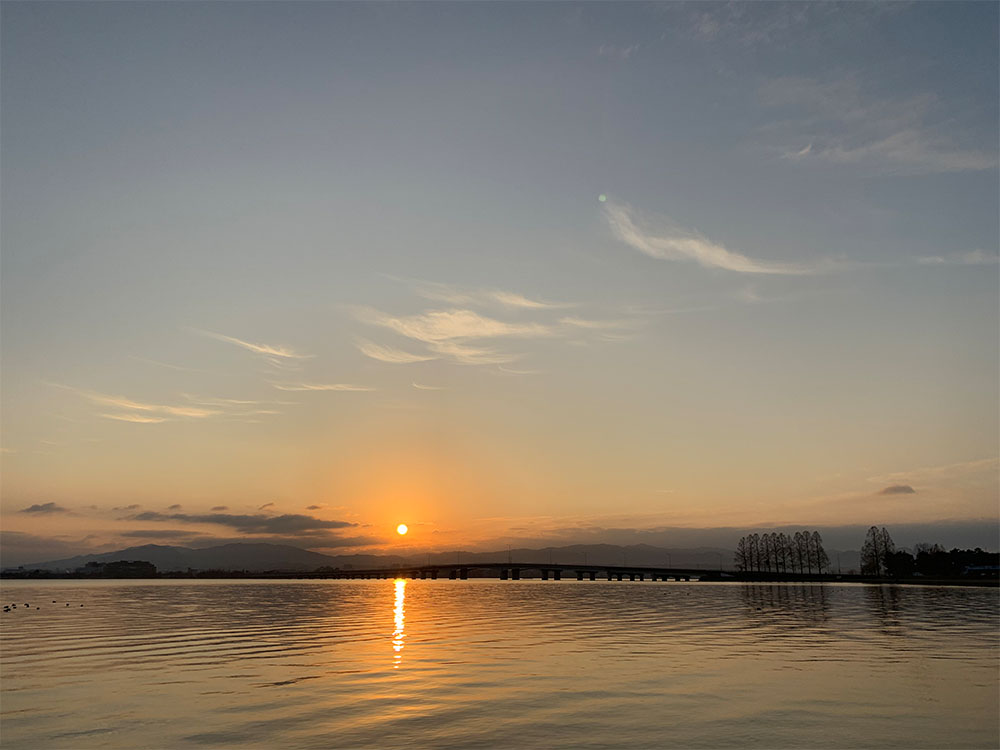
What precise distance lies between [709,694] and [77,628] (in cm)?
6381

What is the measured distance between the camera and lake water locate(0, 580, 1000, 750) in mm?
26047

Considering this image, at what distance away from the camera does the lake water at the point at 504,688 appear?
2605 cm

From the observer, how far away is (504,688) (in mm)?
35094

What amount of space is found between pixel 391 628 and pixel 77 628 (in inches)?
1176

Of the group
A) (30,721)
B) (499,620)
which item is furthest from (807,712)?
(499,620)

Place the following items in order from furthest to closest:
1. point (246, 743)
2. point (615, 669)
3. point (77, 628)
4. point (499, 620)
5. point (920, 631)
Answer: point (499, 620) → point (77, 628) → point (920, 631) → point (615, 669) → point (246, 743)

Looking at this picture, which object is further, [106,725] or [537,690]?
[537,690]

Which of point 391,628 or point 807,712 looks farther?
point 391,628

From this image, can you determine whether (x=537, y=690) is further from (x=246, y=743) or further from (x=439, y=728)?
(x=246, y=743)

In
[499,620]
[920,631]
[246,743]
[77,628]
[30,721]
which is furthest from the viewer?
[499,620]

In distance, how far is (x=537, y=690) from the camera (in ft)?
113

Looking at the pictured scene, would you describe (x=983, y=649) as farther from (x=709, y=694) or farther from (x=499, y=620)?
(x=499, y=620)

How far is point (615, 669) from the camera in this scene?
40875 mm

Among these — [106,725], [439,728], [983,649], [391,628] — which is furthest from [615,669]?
[391,628]
